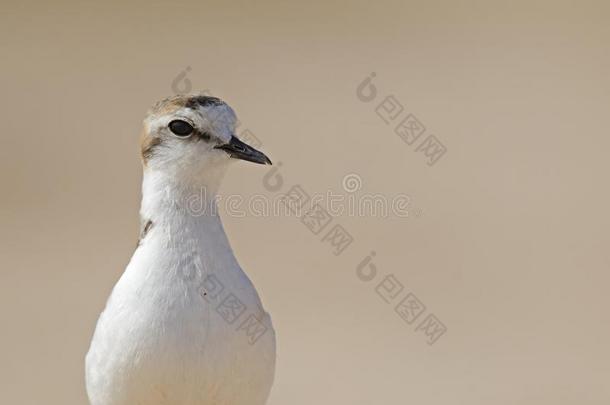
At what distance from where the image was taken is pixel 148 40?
875 inches

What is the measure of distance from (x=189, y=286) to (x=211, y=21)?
17698mm

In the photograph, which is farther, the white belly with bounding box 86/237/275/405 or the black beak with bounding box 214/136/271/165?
the black beak with bounding box 214/136/271/165

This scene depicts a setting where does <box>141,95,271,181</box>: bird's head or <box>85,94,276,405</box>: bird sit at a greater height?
<box>141,95,271,181</box>: bird's head

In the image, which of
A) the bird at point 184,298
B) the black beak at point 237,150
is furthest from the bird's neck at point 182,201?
the black beak at point 237,150

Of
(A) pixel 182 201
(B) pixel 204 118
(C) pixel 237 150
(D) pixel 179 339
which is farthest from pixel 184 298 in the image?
(B) pixel 204 118

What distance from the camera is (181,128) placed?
→ 6223mm

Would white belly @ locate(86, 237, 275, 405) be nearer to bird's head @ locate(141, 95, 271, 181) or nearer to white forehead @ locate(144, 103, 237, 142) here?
bird's head @ locate(141, 95, 271, 181)

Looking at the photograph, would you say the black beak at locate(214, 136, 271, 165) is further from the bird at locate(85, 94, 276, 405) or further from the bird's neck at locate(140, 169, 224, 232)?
the bird's neck at locate(140, 169, 224, 232)

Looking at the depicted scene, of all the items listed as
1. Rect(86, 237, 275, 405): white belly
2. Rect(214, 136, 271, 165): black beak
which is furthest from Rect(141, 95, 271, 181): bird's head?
Rect(86, 237, 275, 405): white belly

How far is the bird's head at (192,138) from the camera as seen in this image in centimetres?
621

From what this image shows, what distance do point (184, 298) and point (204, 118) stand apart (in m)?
0.92

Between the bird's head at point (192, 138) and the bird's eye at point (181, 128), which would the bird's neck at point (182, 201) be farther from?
the bird's eye at point (181, 128)

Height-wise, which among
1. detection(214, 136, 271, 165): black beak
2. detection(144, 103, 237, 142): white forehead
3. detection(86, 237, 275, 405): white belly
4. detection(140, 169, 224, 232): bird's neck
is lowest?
detection(86, 237, 275, 405): white belly

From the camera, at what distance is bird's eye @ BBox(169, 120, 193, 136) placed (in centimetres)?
621
